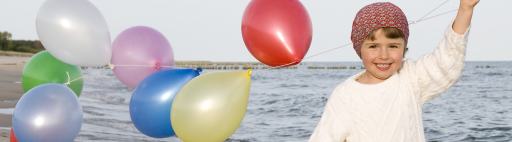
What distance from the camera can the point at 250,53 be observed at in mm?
5059

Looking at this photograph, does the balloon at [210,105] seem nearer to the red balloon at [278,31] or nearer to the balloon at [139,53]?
the red balloon at [278,31]

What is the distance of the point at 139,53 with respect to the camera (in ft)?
18.5

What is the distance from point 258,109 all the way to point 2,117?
6534mm

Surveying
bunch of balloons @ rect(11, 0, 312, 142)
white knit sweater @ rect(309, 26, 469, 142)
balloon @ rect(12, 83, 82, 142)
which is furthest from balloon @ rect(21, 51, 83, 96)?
white knit sweater @ rect(309, 26, 469, 142)

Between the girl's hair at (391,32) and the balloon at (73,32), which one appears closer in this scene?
the girl's hair at (391,32)

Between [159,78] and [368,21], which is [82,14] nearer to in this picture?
[159,78]

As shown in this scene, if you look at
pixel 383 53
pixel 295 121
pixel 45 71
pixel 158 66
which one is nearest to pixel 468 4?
pixel 383 53

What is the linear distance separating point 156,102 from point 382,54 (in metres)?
2.74

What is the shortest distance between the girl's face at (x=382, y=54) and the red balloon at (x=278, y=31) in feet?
7.03

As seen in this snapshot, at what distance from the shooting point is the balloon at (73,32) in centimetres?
535

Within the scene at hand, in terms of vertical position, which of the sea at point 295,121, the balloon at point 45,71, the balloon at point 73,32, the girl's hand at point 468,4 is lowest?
the sea at point 295,121

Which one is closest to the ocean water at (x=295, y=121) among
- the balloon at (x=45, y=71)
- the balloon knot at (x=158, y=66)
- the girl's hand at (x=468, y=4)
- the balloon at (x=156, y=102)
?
the balloon at (x=45, y=71)

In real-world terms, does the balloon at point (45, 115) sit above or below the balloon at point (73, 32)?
below

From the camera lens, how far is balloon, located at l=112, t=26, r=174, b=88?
5656mm
